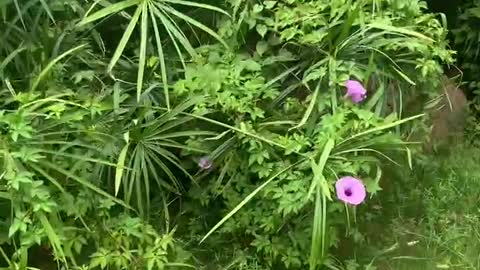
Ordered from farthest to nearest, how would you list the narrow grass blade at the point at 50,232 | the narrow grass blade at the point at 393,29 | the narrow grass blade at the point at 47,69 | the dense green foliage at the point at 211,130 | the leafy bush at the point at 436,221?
the leafy bush at the point at 436,221 < the narrow grass blade at the point at 393,29 < the narrow grass blade at the point at 47,69 < the dense green foliage at the point at 211,130 < the narrow grass blade at the point at 50,232

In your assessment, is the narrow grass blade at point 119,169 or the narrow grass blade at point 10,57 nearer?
the narrow grass blade at point 119,169

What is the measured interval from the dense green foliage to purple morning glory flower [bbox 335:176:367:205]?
0.09 ft

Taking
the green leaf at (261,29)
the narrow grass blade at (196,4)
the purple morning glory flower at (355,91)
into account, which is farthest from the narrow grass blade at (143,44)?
the purple morning glory flower at (355,91)

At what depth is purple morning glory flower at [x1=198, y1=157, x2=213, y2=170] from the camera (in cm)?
330

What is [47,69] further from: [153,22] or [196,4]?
[196,4]

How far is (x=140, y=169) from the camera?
10.3ft

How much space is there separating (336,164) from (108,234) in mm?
819

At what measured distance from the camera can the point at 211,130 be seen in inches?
132

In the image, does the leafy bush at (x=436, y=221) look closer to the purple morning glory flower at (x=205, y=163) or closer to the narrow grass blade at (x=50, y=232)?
the purple morning glory flower at (x=205, y=163)

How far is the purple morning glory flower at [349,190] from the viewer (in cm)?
304

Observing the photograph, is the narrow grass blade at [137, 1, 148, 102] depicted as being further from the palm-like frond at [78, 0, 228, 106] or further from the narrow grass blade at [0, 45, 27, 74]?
the narrow grass blade at [0, 45, 27, 74]

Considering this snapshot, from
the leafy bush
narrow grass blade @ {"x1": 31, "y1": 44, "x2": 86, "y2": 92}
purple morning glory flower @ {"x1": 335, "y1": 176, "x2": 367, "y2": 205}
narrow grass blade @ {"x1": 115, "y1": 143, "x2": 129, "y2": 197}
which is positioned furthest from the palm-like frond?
the leafy bush

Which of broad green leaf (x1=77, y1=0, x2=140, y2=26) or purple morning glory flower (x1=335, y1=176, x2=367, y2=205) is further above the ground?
broad green leaf (x1=77, y1=0, x2=140, y2=26)

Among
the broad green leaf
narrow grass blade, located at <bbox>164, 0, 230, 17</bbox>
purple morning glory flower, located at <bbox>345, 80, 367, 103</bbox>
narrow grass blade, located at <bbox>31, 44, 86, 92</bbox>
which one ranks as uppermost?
the broad green leaf
